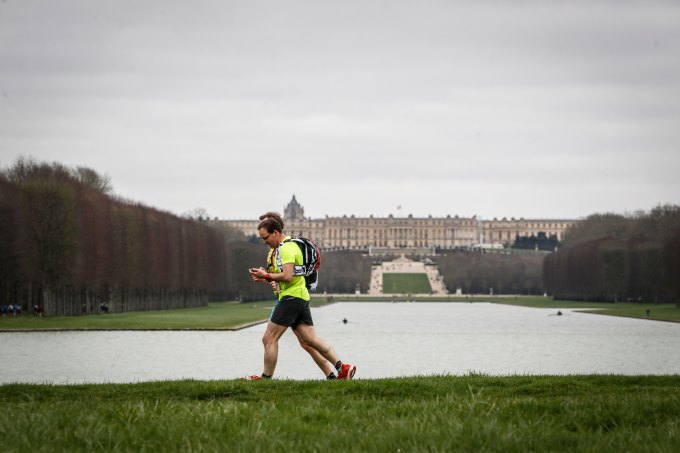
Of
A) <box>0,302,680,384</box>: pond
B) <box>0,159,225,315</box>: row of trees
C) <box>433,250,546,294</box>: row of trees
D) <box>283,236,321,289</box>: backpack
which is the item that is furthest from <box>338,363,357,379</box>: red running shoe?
<box>433,250,546,294</box>: row of trees

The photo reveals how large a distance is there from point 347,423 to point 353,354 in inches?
676

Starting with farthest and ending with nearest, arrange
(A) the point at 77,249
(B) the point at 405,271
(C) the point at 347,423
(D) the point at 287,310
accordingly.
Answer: (B) the point at 405,271
(A) the point at 77,249
(D) the point at 287,310
(C) the point at 347,423

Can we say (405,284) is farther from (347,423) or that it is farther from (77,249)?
(347,423)

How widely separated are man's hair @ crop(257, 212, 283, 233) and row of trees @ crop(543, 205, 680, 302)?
175 feet

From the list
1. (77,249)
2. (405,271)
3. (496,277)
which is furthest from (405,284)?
(77,249)

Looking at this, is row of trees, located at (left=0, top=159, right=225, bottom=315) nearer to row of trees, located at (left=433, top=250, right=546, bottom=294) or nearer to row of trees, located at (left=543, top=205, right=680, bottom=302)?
row of trees, located at (left=543, top=205, right=680, bottom=302)

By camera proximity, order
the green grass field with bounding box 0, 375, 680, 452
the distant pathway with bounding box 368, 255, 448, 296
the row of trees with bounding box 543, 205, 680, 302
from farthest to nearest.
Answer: the distant pathway with bounding box 368, 255, 448, 296, the row of trees with bounding box 543, 205, 680, 302, the green grass field with bounding box 0, 375, 680, 452

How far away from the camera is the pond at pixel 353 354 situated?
1848cm

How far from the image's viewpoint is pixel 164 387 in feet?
34.0

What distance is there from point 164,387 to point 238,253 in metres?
80.2

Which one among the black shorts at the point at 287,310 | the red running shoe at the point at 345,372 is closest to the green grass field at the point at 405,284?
the red running shoe at the point at 345,372

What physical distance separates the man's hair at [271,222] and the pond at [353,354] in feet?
9.46

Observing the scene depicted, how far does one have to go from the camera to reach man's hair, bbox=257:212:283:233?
11438 mm

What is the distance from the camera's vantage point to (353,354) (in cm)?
2416
